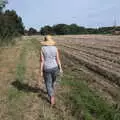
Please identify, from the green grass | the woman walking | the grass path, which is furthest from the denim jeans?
the green grass

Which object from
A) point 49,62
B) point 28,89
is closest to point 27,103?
point 49,62

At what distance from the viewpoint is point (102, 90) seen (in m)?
11.9

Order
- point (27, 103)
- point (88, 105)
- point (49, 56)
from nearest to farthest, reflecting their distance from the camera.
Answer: point (88, 105)
point (49, 56)
point (27, 103)

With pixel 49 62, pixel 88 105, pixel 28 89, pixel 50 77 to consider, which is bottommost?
pixel 28 89

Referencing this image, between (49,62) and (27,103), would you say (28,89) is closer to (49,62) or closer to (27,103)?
(27,103)

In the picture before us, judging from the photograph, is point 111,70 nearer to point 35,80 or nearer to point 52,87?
point 35,80

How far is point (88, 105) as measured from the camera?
32.1 ft

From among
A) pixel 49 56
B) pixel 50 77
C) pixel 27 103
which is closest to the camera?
pixel 49 56

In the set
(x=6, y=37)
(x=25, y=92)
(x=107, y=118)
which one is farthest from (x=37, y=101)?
(x=6, y=37)

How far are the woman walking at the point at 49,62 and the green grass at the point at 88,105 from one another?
61 cm

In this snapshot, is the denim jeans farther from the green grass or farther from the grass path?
the green grass

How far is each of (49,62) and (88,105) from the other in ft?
5.30

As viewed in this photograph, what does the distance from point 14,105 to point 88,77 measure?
4.88m

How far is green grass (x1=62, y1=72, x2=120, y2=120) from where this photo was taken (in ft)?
28.8
